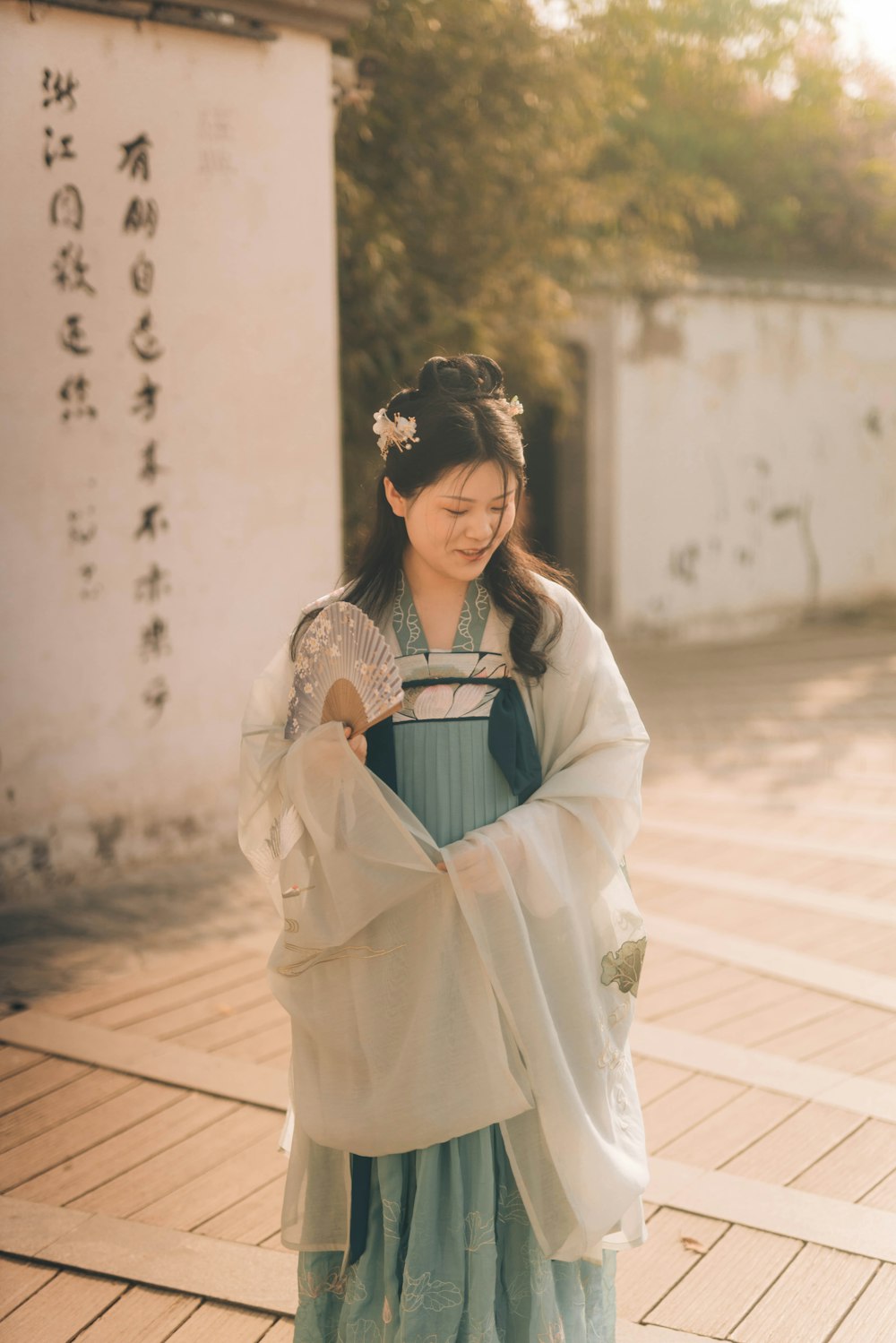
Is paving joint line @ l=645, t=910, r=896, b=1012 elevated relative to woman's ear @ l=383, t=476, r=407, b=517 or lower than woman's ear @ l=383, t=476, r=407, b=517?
lower

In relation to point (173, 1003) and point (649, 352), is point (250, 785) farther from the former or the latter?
point (649, 352)

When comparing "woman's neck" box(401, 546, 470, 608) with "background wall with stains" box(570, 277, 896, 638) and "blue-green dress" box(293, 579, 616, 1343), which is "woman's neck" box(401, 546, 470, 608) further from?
"background wall with stains" box(570, 277, 896, 638)

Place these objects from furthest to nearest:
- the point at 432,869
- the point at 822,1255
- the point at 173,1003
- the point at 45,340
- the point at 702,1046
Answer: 1. the point at 45,340
2. the point at 173,1003
3. the point at 702,1046
4. the point at 822,1255
5. the point at 432,869

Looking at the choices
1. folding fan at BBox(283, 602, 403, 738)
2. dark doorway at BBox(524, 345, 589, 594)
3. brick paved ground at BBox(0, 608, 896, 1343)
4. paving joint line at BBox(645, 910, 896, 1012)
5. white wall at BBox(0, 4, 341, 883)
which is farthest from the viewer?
dark doorway at BBox(524, 345, 589, 594)

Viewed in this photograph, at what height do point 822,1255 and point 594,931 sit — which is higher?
point 594,931

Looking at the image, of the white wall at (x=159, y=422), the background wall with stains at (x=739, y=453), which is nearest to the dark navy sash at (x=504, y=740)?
the white wall at (x=159, y=422)

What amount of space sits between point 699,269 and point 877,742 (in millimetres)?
5028

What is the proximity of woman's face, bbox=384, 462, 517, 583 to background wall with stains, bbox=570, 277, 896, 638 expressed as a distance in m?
8.31

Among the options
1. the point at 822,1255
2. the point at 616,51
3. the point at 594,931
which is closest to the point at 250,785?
the point at 594,931

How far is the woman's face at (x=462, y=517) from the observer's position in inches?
78.4

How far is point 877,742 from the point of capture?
715 centimetres

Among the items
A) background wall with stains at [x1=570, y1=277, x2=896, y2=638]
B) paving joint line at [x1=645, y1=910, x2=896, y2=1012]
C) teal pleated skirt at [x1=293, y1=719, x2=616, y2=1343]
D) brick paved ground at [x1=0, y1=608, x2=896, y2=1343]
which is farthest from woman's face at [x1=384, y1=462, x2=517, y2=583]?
background wall with stains at [x1=570, y1=277, x2=896, y2=638]

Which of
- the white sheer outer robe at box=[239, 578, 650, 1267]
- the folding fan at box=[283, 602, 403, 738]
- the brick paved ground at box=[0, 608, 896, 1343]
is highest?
the folding fan at box=[283, 602, 403, 738]

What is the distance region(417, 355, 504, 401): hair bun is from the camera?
2035 millimetres
